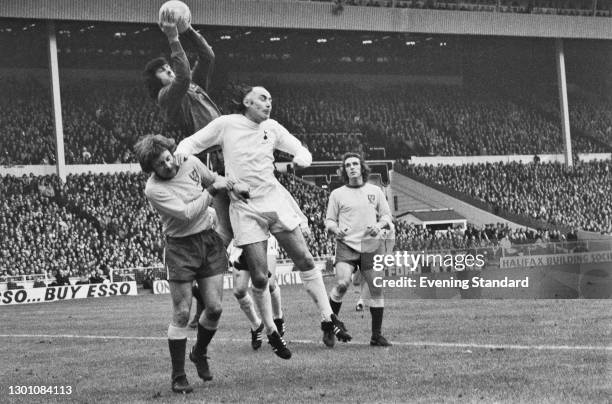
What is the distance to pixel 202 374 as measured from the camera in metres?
9.07

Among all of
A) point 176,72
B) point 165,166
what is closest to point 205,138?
point 176,72

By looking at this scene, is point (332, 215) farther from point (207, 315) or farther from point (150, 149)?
point (150, 149)

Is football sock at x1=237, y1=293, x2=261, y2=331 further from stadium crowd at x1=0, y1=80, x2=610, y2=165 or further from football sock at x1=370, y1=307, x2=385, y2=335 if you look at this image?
stadium crowd at x1=0, y1=80, x2=610, y2=165

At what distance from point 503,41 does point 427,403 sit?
182 feet

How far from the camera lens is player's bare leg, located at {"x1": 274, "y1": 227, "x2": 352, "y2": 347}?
9.98 m

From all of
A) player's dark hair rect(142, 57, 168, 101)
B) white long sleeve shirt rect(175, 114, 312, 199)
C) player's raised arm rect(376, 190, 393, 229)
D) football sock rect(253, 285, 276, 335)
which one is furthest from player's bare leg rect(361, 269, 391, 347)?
player's dark hair rect(142, 57, 168, 101)

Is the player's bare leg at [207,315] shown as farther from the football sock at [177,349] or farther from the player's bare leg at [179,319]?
the football sock at [177,349]

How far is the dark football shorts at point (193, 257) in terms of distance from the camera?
A: 882 centimetres

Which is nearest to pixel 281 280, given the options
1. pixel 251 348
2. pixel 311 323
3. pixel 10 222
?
pixel 10 222

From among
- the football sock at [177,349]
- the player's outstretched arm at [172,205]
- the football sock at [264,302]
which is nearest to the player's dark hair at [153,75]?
the player's outstretched arm at [172,205]

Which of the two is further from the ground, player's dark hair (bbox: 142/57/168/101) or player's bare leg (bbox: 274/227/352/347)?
player's dark hair (bbox: 142/57/168/101)

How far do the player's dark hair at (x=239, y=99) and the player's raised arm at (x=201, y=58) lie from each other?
0.63 m

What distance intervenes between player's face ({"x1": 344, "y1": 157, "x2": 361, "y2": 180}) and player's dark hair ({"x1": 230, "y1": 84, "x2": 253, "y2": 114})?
8.37ft

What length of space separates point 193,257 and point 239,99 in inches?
67.4
